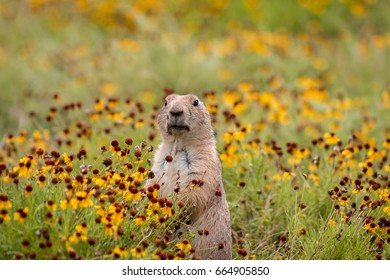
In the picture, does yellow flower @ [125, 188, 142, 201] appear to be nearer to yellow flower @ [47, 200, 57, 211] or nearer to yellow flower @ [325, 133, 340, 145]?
yellow flower @ [47, 200, 57, 211]

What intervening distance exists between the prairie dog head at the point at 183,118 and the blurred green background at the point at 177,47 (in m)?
3.96

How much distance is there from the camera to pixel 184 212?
15.6 feet

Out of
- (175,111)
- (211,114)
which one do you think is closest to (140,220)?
(175,111)

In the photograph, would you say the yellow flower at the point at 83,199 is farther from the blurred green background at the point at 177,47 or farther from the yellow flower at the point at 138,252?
the blurred green background at the point at 177,47

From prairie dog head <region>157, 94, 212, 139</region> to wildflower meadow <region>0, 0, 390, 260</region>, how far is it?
8.9 inches

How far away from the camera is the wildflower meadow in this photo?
4.32 meters

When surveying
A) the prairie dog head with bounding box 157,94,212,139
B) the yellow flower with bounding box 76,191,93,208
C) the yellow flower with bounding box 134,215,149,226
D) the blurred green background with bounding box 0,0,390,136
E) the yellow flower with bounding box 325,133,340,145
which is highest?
the blurred green background with bounding box 0,0,390,136

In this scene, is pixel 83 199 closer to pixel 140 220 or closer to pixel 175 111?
pixel 140 220

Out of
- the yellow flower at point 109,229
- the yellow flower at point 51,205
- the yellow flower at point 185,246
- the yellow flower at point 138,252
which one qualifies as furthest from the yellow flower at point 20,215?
the yellow flower at point 185,246

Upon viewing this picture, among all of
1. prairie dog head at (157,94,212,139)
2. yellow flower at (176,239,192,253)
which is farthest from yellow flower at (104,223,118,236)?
prairie dog head at (157,94,212,139)

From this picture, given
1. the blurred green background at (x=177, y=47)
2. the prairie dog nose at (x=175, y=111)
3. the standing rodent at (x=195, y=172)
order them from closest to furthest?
the standing rodent at (x=195, y=172) < the prairie dog nose at (x=175, y=111) < the blurred green background at (x=177, y=47)

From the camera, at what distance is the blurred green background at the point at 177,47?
10.1 m

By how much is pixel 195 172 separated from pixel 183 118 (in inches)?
14.2
